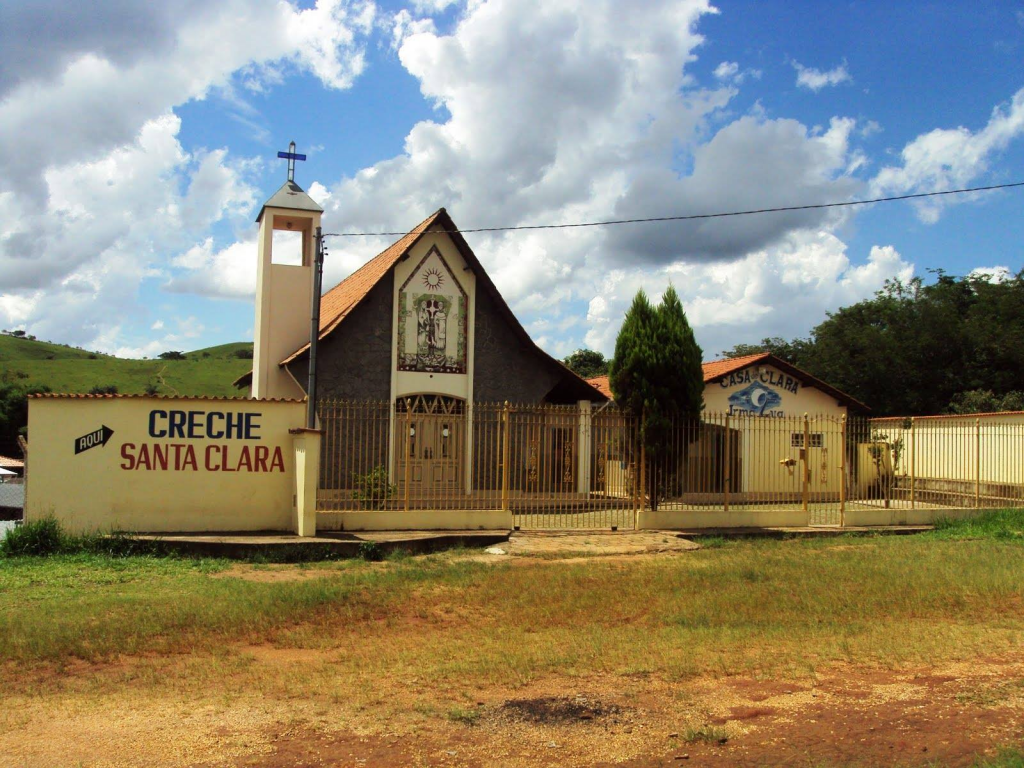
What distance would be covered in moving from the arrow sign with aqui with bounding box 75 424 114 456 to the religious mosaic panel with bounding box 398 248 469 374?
6.82 m

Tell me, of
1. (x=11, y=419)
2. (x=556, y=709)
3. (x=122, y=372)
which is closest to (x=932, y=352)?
(x=556, y=709)

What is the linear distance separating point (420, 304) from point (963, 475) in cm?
1235

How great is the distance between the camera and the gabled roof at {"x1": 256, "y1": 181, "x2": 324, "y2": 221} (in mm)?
18797

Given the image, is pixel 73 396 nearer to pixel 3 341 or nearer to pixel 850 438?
pixel 850 438

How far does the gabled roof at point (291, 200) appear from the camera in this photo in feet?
61.7

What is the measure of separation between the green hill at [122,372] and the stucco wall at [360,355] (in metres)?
46.8

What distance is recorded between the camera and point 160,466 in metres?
13.2

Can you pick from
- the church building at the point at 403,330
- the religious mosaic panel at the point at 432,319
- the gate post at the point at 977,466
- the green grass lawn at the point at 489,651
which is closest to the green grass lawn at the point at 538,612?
the green grass lawn at the point at 489,651

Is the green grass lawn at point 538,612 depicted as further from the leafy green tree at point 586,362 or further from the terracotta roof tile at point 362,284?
the leafy green tree at point 586,362

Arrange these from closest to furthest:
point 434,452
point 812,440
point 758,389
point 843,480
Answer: point 843,480, point 434,452, point 812,440, point 758,389

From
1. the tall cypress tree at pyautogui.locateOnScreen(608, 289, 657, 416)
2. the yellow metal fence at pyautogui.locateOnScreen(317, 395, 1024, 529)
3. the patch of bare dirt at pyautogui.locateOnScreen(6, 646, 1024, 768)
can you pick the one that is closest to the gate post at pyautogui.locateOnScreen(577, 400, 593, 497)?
the yellow metal fence at pyautogui.locateOnScreen(317, 395, 1024, 529)

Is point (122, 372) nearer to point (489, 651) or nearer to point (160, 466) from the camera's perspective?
point (160, 466)

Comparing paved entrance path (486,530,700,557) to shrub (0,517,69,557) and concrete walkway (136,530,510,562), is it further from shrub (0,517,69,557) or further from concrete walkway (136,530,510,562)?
shrub (0,517,69,557)

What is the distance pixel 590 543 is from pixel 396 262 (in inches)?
288
